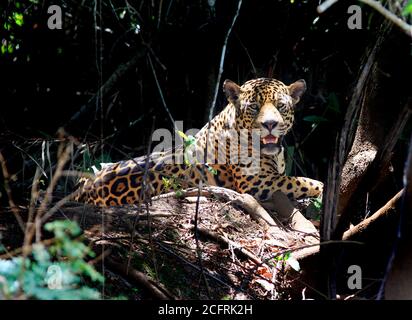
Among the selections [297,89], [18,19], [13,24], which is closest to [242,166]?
[297,89]

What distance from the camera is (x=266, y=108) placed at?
24.7 feet

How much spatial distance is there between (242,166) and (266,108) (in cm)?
72

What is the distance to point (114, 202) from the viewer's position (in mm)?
7527

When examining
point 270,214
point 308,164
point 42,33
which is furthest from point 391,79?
point 42,33

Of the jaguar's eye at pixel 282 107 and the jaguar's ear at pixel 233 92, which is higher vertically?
the jaguar's ear at pixel 233 92

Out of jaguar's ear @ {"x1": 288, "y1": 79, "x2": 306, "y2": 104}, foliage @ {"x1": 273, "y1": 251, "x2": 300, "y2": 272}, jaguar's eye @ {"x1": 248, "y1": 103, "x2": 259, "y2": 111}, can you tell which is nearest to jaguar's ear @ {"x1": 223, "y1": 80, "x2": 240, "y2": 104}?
jaguar's eye @ {"x1": 248, "y1": 103, "x2": 259, "y2": 111}

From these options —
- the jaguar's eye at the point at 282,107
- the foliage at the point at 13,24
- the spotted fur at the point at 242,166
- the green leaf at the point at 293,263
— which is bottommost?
the green leaf at the point at 293,263

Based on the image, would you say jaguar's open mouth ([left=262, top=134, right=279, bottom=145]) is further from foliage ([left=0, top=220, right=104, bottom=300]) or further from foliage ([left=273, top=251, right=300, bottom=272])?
foliage ([left=0, top=220, right=104, bottom=300])

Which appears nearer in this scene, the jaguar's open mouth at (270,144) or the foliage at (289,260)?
the foliage at (289,260)

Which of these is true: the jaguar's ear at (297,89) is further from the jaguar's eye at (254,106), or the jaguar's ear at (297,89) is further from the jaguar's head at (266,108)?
the jaguar's eye at (254,106)

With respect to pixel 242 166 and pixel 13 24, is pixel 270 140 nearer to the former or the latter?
pixel 242 166

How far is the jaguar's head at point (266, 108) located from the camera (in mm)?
7500

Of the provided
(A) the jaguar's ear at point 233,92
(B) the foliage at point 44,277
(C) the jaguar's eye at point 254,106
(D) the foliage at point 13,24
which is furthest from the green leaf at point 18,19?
(B) the foliage at point 44,277

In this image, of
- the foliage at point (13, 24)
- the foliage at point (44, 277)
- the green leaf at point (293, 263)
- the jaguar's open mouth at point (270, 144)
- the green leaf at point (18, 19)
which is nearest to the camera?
the foliage at point (44, 277)
